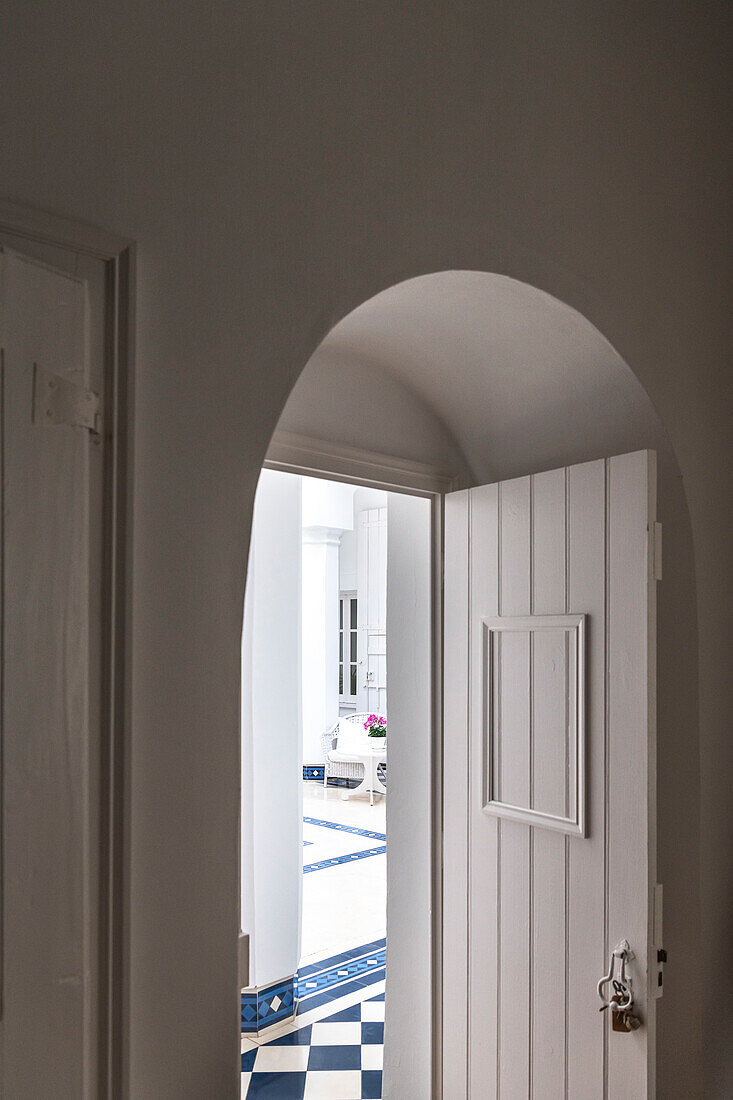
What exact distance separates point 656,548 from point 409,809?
986 mm

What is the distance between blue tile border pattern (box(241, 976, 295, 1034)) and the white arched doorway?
4.29ft

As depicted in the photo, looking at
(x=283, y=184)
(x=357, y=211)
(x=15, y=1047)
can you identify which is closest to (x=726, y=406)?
(x=357, y=211)

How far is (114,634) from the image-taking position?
3.59ft

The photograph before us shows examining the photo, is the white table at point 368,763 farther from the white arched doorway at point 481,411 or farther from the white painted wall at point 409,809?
the white arched doorway at point 481,411

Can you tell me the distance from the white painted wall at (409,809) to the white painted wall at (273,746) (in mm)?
1191

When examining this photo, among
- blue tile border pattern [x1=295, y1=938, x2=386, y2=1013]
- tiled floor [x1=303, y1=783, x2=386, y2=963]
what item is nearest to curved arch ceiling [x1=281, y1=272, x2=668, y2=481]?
blue tile border pattern [x1=295, y1=938, x2=386, y2=1013]

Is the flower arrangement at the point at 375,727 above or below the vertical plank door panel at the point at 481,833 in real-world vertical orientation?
below

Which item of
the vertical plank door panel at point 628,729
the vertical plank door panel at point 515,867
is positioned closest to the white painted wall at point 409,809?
the vertical plank door panel at point 515,867

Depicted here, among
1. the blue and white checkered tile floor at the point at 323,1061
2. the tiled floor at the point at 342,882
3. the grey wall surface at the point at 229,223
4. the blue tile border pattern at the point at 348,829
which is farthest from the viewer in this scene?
the blue tile border pattern at the point at 348,829

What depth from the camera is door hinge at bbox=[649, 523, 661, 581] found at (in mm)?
1683

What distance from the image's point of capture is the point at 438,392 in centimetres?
217

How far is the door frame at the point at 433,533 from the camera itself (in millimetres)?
2006

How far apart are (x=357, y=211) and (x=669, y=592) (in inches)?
42.3

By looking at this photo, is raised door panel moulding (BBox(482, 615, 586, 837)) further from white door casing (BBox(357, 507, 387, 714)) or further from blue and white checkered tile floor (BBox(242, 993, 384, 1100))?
white door casing (BBox(357, 507, 387, 714))
